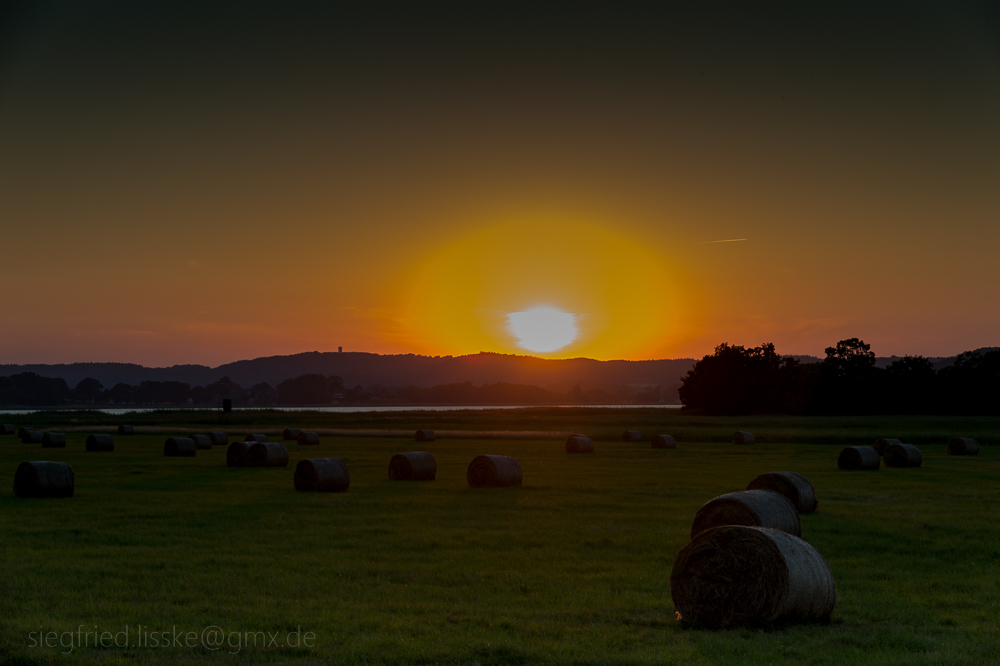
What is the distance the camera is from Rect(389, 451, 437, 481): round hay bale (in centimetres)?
2962

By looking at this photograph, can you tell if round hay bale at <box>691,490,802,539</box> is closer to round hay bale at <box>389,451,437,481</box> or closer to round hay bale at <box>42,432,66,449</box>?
round hay bale at <box>389,451,437,481</box>

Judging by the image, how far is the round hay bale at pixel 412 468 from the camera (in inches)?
1166

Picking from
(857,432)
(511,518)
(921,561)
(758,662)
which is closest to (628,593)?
(758,662)

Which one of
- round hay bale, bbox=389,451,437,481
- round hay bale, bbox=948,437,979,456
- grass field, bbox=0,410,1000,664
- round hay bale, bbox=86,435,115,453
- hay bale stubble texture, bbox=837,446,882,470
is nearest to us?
grass field, bbox=0,410,1000,664

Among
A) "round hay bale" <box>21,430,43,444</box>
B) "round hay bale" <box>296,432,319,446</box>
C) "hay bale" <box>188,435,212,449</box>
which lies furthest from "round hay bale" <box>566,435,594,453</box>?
"round hay bale" <box>21,430,43,444</box>

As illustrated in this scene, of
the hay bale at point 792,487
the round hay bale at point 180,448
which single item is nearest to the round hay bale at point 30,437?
the round hay bale at point 180,448

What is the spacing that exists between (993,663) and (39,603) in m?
11.9

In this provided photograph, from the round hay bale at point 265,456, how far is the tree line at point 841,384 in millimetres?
82863

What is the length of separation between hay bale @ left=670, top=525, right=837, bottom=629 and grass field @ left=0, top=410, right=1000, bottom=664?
0.99 ft

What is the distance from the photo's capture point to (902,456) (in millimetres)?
36562

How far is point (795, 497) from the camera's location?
20578 mm

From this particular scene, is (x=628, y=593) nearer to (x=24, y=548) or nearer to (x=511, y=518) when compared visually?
(x=511, y=518)

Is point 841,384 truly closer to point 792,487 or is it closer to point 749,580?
point 792,487

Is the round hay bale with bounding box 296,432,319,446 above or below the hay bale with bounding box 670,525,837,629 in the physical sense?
below
